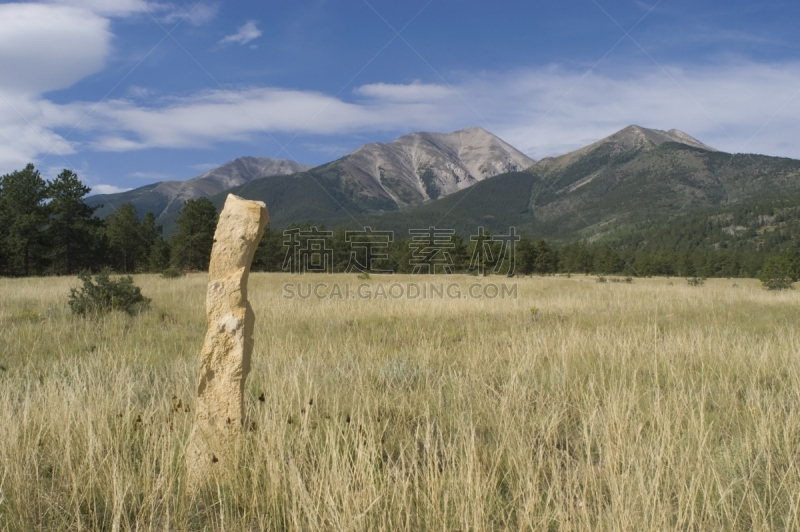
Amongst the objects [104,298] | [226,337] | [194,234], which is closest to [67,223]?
[194,234]

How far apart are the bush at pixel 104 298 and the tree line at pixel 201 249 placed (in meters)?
3.25

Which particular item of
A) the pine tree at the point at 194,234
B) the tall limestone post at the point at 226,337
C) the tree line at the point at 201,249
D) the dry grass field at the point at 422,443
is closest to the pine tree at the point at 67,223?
the tree line at the point at 201,249

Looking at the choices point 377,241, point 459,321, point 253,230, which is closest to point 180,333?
point 459,321

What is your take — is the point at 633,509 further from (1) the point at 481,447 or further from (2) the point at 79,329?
(2) the point at 79,329

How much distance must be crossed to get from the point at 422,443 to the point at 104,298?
26.9ft

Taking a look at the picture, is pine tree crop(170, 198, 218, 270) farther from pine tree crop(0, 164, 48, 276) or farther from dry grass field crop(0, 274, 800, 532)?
dry grass field crop(0, 274, 800, 532)

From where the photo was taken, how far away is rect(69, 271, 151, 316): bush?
336 inches

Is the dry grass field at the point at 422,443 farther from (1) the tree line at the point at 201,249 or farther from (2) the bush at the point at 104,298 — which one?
(1) the tree line at the point at 201,249

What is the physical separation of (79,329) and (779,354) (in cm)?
945

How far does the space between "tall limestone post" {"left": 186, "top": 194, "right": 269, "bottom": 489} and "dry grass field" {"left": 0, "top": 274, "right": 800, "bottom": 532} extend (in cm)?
13

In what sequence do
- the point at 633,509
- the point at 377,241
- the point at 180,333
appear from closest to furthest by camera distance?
the point at 633,509 → the point at 180,333 → the point at 377,241

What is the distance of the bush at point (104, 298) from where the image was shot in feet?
28.0

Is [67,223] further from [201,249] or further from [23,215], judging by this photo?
[201,249]

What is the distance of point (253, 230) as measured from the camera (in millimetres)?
2471
